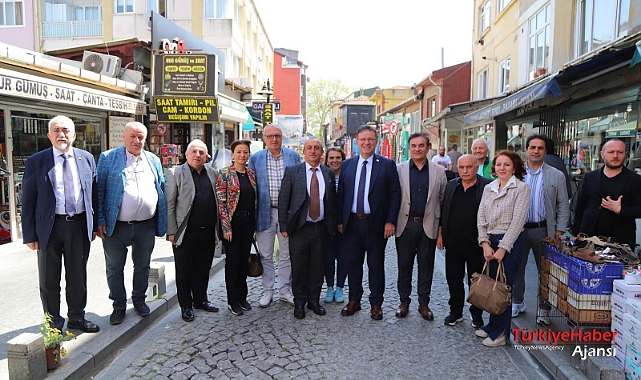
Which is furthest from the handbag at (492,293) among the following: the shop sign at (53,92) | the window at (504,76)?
the window at (504,76)

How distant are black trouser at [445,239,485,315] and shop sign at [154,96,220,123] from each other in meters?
6.86

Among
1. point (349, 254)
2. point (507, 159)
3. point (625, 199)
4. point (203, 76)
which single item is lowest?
point (349, 254)

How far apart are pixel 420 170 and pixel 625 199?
6.20ft

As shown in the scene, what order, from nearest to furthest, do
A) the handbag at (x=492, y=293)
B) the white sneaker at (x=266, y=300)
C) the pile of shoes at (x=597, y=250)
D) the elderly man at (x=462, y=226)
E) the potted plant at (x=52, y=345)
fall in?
the potted plant at (x=52, y=345), the pile of shoes at (x=597, y=250), the handbag at (x=492, y=293), the elderly man at (x=462, y=226), the white sneaker at (x=266, y=300)

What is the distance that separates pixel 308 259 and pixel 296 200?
0.70 m

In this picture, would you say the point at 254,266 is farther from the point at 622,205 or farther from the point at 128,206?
the point at 622,205

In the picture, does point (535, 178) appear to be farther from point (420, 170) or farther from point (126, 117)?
point (126, 117)

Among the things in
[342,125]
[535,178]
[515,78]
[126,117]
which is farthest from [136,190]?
[342,125]

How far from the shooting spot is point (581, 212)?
4.60 meters

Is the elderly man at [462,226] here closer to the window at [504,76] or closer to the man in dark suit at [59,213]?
the man in dark suit at [59,213]

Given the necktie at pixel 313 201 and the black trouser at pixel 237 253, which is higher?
the necktie at pixel 313 201

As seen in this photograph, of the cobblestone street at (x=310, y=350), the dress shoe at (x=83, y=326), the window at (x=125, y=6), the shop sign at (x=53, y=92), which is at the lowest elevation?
the cobblestone street at (x=310, y=350)

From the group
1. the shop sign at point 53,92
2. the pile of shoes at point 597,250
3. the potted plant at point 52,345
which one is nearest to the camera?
the potted plant at point 52,345

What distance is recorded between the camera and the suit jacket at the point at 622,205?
13.6 feet
